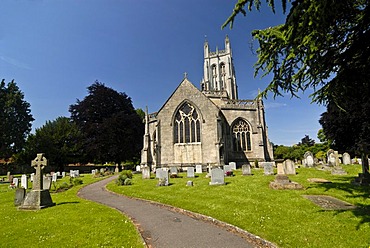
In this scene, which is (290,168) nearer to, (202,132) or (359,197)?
(359,197)

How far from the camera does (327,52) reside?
7.02 metres

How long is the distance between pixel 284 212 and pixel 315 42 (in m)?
5.67

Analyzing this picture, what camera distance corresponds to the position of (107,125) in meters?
32.2

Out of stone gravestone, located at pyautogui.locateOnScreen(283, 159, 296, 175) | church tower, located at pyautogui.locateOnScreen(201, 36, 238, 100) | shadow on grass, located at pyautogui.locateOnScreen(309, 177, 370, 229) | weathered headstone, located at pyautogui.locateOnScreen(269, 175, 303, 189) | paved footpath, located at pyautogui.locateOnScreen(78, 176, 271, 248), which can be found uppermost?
church tower, located at pyautogui.locateOnScreen(201, 36, 238, 100)

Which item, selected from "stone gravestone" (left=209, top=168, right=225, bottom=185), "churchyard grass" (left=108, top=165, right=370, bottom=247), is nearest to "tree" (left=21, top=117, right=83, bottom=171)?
"stone gravestone" (left=209, top=168, right=225, bottom=185)

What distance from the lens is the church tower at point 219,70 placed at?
61.6 m

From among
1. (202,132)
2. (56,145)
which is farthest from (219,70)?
(56,145)

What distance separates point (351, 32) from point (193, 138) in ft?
69.0

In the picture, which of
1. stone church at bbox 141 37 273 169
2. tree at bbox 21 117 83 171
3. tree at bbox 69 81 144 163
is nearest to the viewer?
stone church at bbox 141 37 273 169

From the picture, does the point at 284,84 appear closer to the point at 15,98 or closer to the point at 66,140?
the point at 66,140

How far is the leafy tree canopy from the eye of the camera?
5.64 metres

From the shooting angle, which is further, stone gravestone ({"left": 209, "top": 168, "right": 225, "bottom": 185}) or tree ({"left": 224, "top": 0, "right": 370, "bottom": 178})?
stone gravestone ({"left": 209, "top": 168, "right": 225, "bottom": 185})

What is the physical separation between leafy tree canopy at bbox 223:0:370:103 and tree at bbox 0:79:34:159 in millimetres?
44727

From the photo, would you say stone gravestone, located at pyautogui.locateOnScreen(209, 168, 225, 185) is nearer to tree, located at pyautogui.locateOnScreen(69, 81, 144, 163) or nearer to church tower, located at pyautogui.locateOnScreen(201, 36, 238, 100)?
tree, located at pyautogui.locateOnScreen(69, 81, 144, 163)
